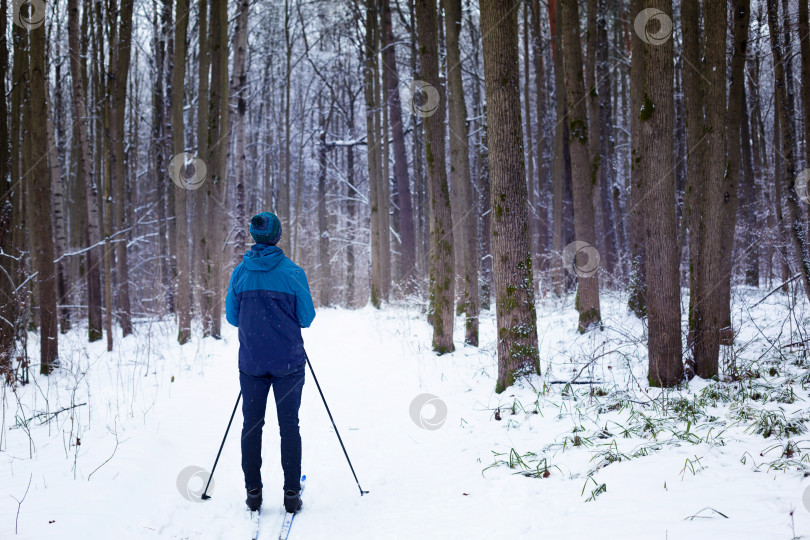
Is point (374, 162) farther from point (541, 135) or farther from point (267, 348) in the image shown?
point (267, 348)

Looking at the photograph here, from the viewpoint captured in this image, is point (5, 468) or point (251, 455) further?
point (5, 468)

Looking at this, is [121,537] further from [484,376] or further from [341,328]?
[341,328]

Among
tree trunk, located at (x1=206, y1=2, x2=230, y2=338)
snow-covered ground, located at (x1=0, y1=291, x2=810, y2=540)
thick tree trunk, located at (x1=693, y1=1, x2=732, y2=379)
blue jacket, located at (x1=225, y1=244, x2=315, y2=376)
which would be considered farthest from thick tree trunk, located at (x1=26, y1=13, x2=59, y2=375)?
thick tree trunk, located at (x1=693, y1=1, x2=732, y2=379)

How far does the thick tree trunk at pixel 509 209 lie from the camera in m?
5.74

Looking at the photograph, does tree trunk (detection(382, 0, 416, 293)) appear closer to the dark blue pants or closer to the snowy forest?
the snowy forest

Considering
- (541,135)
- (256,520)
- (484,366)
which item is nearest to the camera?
→ (256,520)

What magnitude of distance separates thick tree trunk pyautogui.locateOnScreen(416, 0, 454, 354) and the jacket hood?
17.3ft

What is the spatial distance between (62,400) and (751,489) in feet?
22.6

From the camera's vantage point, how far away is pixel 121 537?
3152 millimetres

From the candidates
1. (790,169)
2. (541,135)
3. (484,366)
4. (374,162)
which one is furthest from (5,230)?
(541,135)

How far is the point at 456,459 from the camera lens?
174 inches

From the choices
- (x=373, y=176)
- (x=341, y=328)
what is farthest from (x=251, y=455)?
(x=373, y=176)

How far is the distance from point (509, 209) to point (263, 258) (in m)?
3.20

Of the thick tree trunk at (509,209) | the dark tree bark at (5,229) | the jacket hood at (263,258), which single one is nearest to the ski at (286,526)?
the jacket hood at (263,258)
